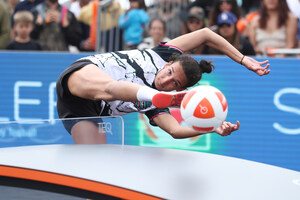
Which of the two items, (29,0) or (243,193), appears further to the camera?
(29,0)

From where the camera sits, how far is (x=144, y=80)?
12.3 feet

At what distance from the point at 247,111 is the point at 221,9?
1.39m

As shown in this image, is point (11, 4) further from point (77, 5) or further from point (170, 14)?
point (170, 14)

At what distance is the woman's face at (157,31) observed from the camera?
22.5ft

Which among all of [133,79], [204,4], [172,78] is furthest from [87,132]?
[204,4]

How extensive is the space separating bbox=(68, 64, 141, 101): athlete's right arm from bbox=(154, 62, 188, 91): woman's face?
1.25ft

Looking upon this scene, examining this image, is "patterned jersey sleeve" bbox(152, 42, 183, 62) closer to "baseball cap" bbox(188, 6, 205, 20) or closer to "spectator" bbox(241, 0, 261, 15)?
"baseball cap" bbox(188, 6, 205, 20)

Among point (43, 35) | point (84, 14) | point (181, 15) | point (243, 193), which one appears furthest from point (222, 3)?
point (243, 193)

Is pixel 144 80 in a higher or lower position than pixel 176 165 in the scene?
higher

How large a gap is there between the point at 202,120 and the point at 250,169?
34cm

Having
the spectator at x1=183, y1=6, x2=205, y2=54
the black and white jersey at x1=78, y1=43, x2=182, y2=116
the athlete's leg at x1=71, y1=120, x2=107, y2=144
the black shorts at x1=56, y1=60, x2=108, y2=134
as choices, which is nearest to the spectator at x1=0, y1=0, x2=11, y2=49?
the spectator at x1=183, y1=6, x2=205, y2=54

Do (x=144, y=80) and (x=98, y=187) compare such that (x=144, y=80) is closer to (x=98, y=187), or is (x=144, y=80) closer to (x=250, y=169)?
(x=250, y=169)

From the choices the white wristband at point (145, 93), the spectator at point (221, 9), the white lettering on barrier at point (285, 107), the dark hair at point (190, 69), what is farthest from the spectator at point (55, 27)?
the white wristband at point (145, 93)

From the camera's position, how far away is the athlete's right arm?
2941 mm
